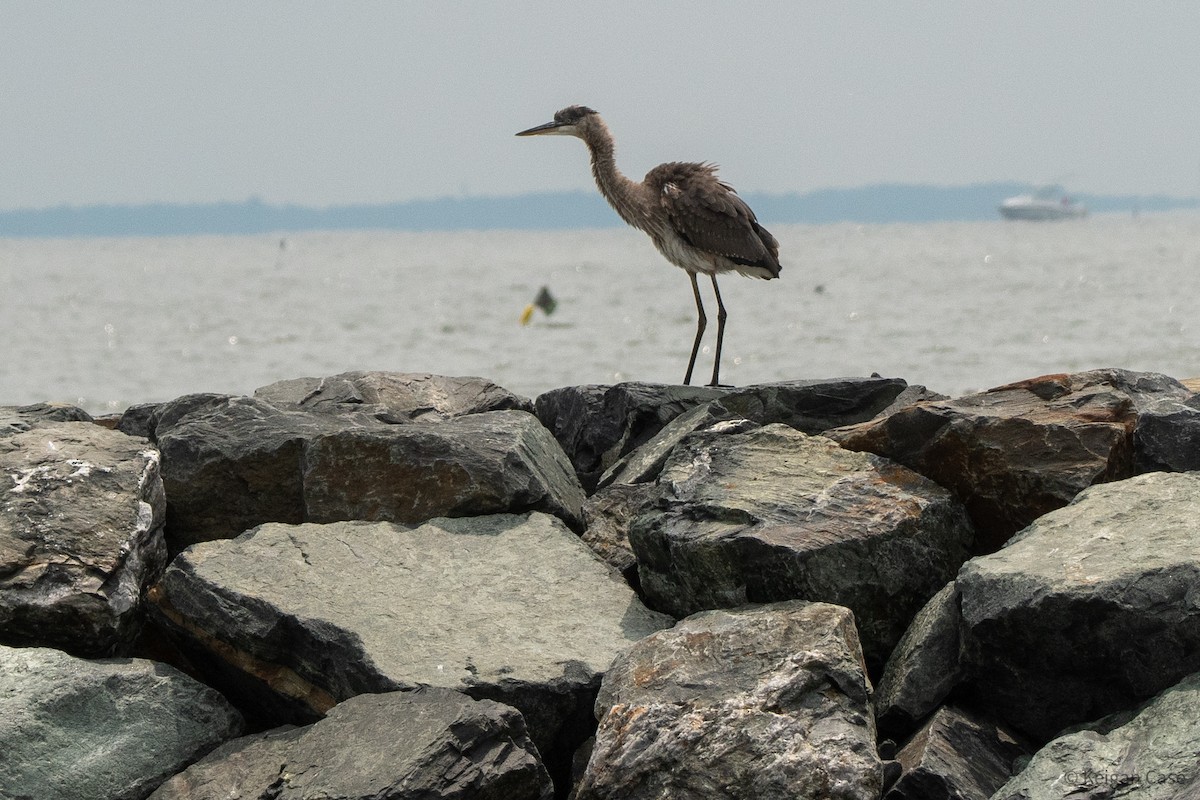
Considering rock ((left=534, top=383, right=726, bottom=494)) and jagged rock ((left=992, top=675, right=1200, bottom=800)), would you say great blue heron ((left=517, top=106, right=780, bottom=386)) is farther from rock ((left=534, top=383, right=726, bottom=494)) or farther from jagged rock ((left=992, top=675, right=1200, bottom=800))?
jagged rock ((left=992, top=675, right=1200, bottom=800))

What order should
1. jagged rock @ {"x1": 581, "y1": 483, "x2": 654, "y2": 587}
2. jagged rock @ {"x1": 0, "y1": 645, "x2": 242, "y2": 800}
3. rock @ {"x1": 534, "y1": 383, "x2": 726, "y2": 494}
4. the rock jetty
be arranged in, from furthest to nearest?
rock @ {"x1": 534, "y1": 383, "x2": 726, "y2": 494}, jagged rock @ {"x1": 581, "y1": 483, "x2": 654, "y2": 587}, jagged rock @ {"x1": 0, "y1": 645, "x2": 242, "y2": 800}, the rock jetty

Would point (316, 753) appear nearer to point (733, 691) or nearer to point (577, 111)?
point (733, 691)

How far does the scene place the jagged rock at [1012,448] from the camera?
20.2ft

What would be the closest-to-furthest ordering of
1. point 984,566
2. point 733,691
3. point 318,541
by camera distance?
point 733,691 → point 984,566 → point 318,541

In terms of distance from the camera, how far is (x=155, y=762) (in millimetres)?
5301

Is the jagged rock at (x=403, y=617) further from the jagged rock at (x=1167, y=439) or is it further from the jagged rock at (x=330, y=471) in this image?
the jagged rock at (x=1167, y=439)

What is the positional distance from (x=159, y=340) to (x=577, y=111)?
134 ft

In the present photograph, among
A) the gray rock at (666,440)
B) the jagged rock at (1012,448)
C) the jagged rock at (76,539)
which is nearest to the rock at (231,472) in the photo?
the jagged rock at (76,539)

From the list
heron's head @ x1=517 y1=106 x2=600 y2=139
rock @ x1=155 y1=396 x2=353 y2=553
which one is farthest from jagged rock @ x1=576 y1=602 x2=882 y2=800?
heron's head @ x1=517 y1=106 x2=600 y2=139

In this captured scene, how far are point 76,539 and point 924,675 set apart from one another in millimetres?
3643

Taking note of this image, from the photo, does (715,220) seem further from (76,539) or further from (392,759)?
(392,759)

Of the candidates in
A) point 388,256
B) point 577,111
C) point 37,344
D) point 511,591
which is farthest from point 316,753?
point 388,256

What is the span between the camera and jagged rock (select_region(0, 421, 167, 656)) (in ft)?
18.6

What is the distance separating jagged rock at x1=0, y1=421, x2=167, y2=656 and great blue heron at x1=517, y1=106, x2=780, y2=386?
175 inches
